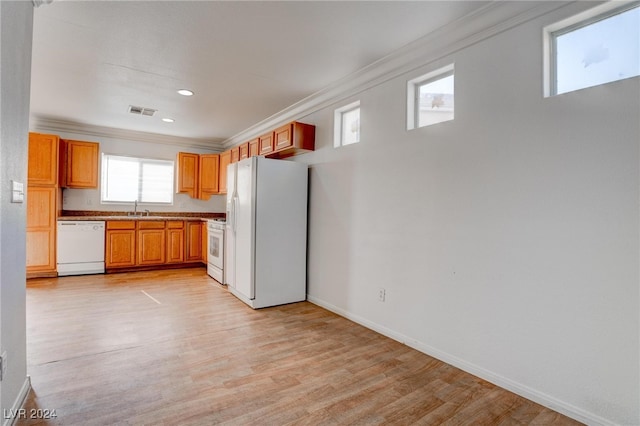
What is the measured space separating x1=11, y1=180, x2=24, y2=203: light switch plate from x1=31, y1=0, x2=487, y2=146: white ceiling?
1378 mm

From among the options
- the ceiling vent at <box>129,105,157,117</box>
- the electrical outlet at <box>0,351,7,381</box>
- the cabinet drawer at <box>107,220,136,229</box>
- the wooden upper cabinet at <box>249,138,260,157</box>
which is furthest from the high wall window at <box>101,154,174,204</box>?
the electrical outlet at <box>0,351,7,381</box>

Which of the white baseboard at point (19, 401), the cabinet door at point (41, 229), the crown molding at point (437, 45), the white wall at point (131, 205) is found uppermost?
the crown molding at point (437, 45)

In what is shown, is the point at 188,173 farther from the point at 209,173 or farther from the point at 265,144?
the point at 265,144

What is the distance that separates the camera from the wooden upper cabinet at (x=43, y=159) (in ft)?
15.4

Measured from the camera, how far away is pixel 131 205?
602 cm

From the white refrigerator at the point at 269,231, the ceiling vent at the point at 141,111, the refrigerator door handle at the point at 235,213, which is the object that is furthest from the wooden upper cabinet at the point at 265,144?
the ceiling vent at the point at 141,111

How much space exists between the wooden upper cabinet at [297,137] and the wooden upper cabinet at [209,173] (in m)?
2.77

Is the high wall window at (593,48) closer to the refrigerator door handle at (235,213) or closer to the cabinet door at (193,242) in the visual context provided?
the refrigerator door handle at (235,213)

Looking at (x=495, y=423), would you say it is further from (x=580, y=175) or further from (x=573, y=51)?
(x=573, y=51)

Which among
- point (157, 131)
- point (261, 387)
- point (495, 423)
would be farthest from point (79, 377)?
point (157, 131)

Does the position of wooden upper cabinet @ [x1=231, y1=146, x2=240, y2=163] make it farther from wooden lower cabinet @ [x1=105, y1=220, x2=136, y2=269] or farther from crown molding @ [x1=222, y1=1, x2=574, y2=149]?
wooden lower cabinet @ [x1=105, y1=220, x2=136, y2=269]

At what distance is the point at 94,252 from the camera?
17.0ft

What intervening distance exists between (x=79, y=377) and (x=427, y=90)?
3.44m

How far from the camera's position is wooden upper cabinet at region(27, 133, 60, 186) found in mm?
4695
